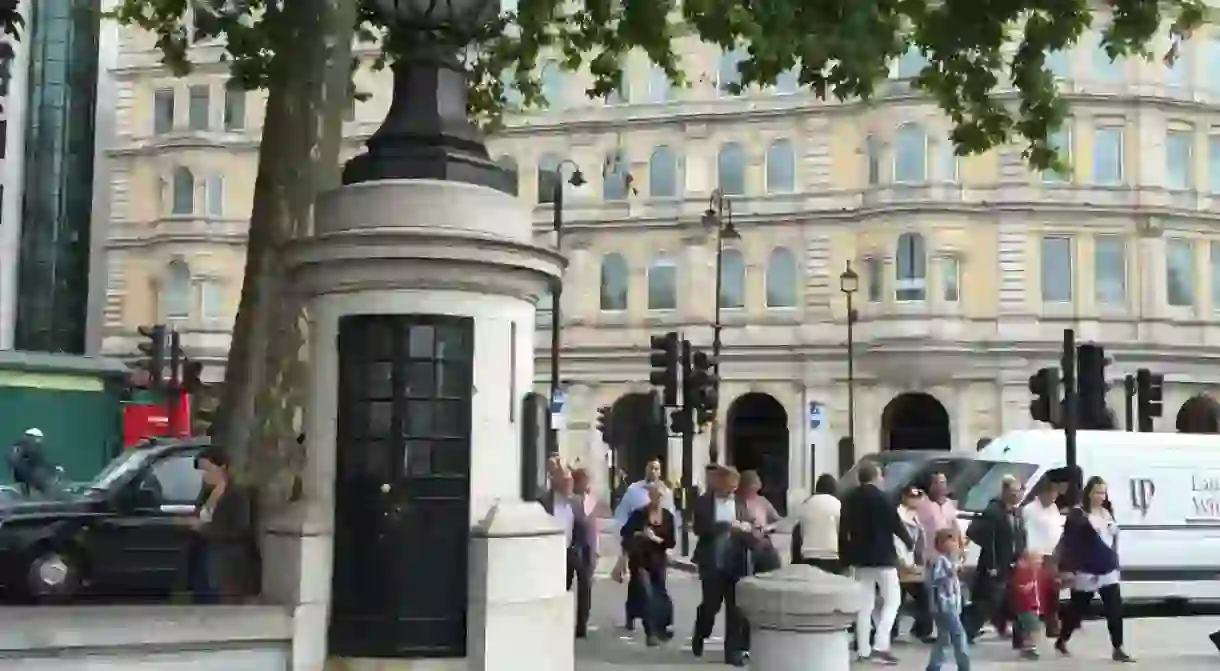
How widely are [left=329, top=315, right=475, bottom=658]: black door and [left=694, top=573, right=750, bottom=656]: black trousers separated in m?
5.46

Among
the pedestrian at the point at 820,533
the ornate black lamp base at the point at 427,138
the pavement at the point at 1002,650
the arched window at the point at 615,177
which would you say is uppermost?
the arched window at the point at 615,177

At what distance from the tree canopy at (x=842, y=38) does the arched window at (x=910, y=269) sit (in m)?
25.3

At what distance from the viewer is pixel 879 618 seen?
13320 millimetres

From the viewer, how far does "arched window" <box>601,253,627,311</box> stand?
46.1m

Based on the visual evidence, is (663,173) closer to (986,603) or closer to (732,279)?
(732,279)

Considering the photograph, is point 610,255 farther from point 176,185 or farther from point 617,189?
point 176,185

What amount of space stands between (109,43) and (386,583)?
184 ft

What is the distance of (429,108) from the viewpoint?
27.2 ft

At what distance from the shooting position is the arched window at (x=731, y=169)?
4494 centimetres

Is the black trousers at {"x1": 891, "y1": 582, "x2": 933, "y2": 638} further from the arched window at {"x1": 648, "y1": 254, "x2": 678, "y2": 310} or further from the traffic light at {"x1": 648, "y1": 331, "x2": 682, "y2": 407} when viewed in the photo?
the arched window at {"x1": 648, "y1": 254, "x2": 678, "y2": 310}

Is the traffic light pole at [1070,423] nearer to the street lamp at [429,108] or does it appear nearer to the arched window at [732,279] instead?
the street lamp at [429,108]

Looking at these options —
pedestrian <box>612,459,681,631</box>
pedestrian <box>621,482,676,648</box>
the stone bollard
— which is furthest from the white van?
the stone bollard

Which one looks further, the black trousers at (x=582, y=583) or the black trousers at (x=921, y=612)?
the black trousers at (x=921, y=612)

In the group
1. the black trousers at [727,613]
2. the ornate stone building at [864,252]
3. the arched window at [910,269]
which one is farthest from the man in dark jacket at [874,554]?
the arched window at [910,269]
